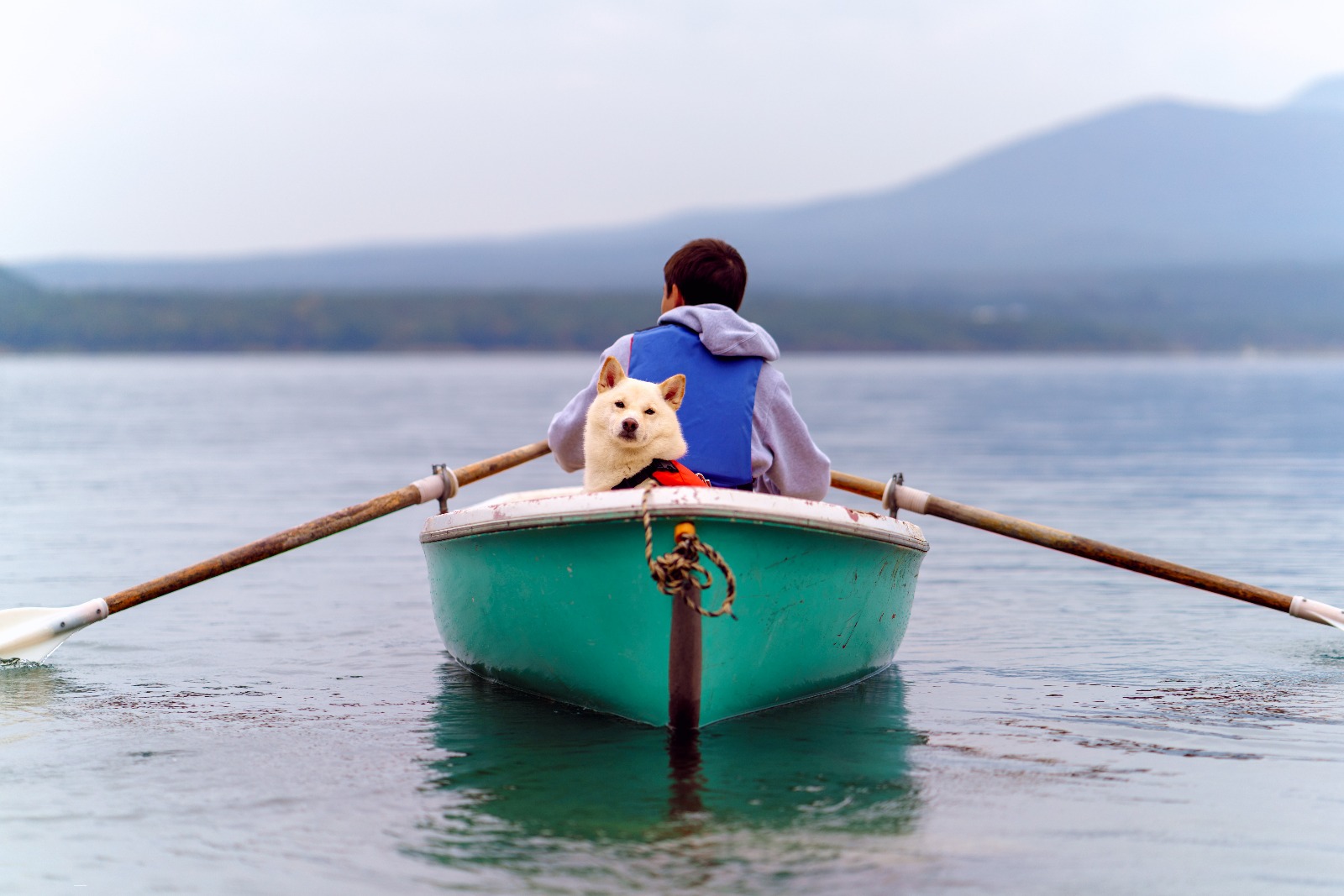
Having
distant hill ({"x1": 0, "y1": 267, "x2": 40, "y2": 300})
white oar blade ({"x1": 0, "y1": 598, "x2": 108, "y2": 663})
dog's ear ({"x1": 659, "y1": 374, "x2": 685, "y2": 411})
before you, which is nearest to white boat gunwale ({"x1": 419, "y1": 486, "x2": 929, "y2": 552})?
dog's ear ({"x1": 659, "y1": 374, "x2": 685, "y2": 411})

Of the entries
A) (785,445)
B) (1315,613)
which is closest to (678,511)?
(785,445)

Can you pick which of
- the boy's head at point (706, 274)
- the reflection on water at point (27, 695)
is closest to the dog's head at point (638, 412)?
the boy's head at point (706, 274)

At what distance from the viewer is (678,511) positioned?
19.6 feet

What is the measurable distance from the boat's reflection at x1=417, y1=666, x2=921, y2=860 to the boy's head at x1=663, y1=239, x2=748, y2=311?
2.05m

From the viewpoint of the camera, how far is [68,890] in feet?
15.5

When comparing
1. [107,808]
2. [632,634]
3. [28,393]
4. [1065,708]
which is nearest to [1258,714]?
[1065,708]

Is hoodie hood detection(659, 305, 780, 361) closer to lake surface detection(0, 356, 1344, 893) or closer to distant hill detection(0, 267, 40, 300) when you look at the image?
lake surface detection(0, 356, 1344, 893)

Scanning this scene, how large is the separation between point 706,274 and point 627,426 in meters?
1.10

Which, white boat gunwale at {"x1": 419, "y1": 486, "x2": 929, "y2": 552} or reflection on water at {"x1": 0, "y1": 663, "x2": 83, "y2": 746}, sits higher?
white boat gunwale at {"x1": 419, "y1": 486, "x2": 929, "y2": 552}

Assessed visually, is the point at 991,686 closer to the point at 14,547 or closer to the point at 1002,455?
the point at 14,547

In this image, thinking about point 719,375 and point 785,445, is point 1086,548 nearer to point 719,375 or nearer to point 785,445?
point 785,445

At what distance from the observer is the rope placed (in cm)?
595

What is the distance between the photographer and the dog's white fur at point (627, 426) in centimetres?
625

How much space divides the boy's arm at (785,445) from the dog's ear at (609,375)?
811mm
